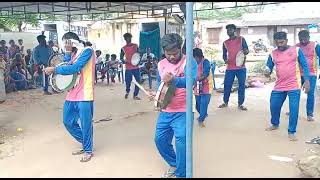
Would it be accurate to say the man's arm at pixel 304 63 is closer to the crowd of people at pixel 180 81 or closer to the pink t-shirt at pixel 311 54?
the crowd of people at pixel 180 81

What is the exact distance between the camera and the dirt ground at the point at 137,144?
5.11 meters

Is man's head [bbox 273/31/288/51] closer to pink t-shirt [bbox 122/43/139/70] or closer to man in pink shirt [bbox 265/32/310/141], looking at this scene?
man in pink shirt [bbox 265/32/310/141]

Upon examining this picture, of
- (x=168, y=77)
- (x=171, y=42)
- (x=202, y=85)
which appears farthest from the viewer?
(x=202, y=85)

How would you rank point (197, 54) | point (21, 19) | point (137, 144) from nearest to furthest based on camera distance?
1. point (137, 144)
2. point (197, 54)
3. point (21, 19)

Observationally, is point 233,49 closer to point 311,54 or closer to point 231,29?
point 231,29

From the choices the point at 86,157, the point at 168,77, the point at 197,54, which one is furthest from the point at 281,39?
the point at 86,157

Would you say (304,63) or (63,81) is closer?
(63,81)

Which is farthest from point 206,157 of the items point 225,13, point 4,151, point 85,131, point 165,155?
point 225,13

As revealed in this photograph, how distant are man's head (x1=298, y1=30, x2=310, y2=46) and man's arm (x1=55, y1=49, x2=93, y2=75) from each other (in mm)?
4281

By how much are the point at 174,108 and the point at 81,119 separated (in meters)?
1.58

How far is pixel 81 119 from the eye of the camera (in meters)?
5.51

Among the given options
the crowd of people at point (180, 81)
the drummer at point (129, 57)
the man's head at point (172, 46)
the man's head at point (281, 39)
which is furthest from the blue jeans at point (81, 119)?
the drummer at point (129, 57)

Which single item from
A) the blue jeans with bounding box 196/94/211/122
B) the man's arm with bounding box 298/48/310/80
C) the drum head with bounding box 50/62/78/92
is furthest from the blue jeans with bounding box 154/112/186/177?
the man's arm with bounding box 298/48/310/80

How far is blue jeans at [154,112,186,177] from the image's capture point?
14.3 feet
